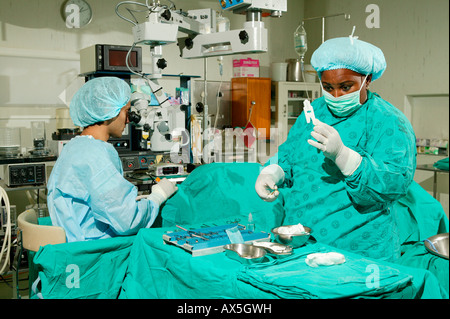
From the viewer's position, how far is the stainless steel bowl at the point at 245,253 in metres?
1.27

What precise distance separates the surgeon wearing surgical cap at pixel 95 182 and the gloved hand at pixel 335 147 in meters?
0.83

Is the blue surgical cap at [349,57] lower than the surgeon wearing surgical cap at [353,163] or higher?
higher

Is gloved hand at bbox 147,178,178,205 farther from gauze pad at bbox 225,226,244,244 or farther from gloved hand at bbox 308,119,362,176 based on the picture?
gloved hand at bbox 308,119,362,176

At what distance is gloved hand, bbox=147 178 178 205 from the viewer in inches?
79.8

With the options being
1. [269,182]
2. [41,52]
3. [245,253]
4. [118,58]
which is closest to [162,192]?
[269,182]

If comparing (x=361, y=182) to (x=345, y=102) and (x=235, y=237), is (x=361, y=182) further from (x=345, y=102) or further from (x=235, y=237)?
(x=235, y=237)

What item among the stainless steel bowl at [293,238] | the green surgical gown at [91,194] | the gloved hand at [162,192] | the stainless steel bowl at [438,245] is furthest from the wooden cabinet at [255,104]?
the stainless steel bowl at [438,245]

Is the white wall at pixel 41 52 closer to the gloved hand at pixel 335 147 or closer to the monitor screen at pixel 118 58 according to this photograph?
the monitor screen at pixel 118 58

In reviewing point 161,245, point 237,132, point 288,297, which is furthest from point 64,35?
point 288,297

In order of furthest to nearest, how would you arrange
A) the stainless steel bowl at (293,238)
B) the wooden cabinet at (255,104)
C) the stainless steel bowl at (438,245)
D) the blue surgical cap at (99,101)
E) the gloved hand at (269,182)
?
the wooden cabinet at (255,104) → the blue surgical cap at (99,101) → the gloved hand at (269,182) → the stainless steel bowl at (293,238) → the stainless steel bowl at (438,245)

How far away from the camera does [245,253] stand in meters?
1.36

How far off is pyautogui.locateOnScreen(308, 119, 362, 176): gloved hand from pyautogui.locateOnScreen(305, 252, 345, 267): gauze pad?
0.24 meters

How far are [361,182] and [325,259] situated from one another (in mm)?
243

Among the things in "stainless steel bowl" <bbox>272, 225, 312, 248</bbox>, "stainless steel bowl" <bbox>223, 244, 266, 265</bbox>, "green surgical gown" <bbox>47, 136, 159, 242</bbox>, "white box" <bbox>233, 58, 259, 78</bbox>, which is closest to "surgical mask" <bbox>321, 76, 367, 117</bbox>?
"stainless steel bowl" <bbox>272, 225, 312, 248</bbox>
